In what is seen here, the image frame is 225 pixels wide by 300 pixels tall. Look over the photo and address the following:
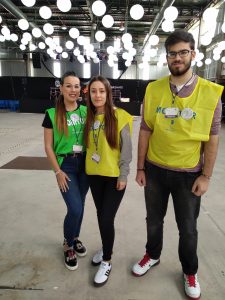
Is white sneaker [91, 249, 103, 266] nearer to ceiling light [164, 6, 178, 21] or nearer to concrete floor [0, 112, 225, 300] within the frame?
concrete floor [0, 112, 225, 300]

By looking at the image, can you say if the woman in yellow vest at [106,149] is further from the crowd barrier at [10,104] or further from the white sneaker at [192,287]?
the crowd barrier at [10,104]

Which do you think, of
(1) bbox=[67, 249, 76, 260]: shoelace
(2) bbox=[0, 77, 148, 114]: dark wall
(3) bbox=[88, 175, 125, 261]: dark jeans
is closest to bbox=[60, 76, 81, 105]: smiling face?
(3) bbox=[88, 175, 125, 261]: dark jeans

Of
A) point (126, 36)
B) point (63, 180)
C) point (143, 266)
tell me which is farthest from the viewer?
point (126, 36)

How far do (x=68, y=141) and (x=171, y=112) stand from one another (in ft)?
2.27

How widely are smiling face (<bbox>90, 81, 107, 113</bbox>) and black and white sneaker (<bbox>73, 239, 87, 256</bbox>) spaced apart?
110 centimetres

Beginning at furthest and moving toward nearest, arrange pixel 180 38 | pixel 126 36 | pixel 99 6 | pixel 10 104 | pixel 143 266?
pixel 10 104 → pixel 126 36 → pixel 99 6 → pixel 143 266 → pixel 180 38

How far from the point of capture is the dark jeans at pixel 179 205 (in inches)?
59.8

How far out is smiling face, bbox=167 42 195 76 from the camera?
4.43 ft

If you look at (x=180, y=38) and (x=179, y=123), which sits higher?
(x=180, y=38)

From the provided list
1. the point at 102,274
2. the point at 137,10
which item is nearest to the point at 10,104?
the point at 137,10

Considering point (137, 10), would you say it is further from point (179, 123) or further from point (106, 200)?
point (106, 200)

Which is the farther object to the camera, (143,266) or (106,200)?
(143,266)

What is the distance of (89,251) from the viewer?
6.75ft

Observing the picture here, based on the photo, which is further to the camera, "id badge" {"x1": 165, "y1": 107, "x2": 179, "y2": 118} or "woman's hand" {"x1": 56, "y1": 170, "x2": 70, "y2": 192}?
"woman's hand" {"x1": 56, "y1": 170, "x2": 70, "y2": 192}
